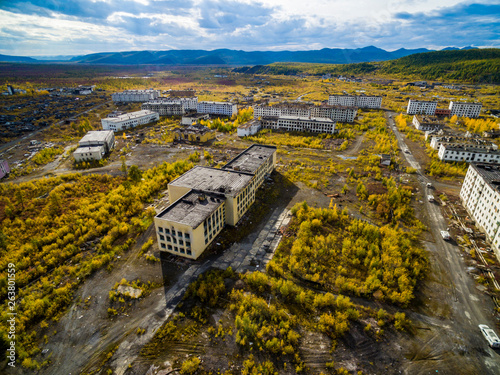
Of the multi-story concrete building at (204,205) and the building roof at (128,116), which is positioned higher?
the building roof at (128,116)

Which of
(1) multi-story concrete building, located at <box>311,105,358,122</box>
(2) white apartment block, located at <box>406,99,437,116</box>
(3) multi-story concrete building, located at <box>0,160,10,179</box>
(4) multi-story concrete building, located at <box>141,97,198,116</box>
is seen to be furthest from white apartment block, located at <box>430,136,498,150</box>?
(3) multi-story concrete building, located at <box>0,160,10,179</box>

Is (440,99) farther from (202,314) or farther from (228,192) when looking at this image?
(202,314)

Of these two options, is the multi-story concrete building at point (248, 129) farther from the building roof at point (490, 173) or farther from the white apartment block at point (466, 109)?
the white apartment block at point (466, 109)

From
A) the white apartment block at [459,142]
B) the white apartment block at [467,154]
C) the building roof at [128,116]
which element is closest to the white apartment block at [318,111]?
the white apartment block at [459,142]

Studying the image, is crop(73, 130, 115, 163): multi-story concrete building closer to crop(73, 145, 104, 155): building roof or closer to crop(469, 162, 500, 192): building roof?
crop(73, 145, 104, 155): building roof

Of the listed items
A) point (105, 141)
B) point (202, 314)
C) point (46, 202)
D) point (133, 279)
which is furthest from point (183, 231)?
point (105, 141)

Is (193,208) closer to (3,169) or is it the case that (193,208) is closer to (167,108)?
(3,169)
